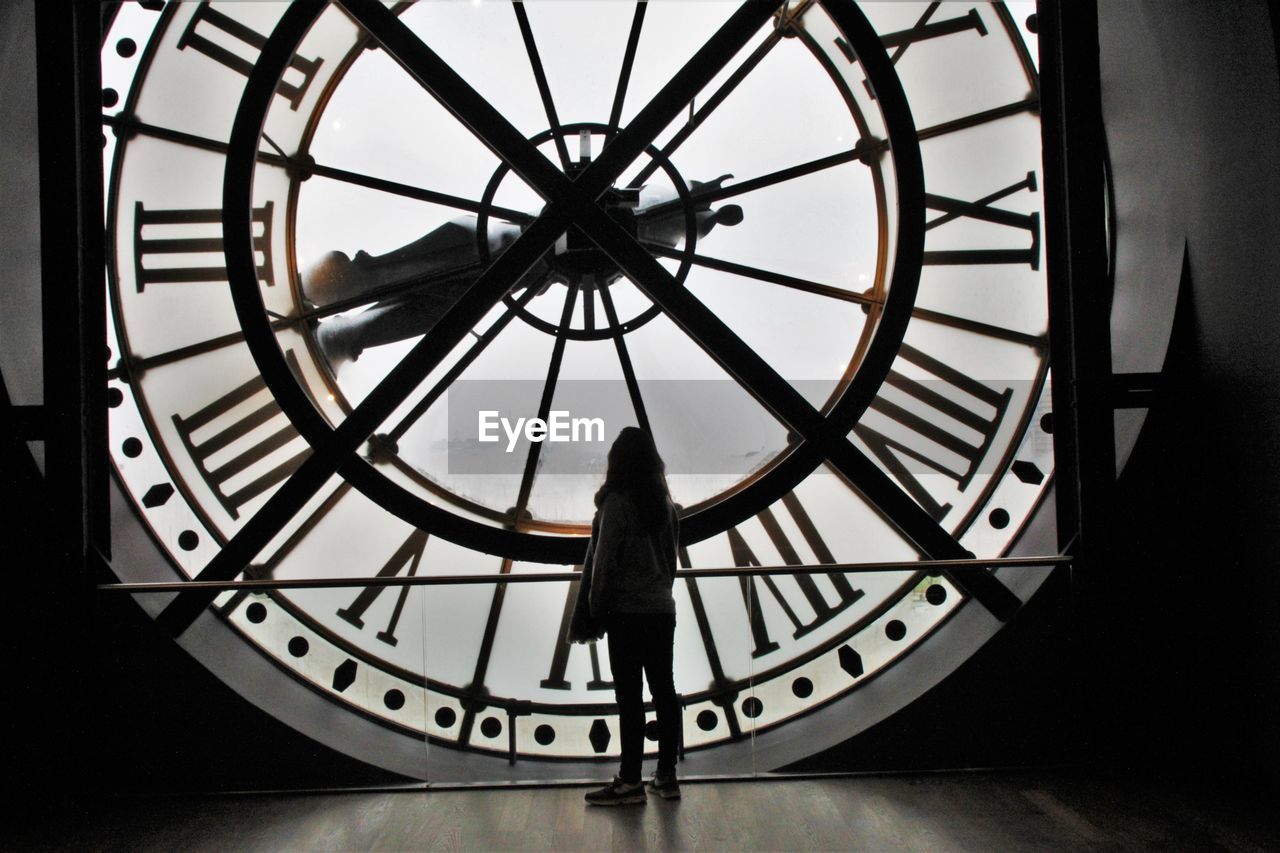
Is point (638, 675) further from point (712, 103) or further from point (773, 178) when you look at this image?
point (712, 103)

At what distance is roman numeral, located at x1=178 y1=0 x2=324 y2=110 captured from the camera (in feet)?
9.61

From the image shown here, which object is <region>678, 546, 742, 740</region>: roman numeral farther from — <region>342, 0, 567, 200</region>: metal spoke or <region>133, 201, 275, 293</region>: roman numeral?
<region>133, 201, 275, 293</region>: roman numeral

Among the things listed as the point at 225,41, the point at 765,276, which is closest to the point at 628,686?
the point at 765,276

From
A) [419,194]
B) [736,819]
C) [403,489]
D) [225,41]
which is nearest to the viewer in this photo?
[736,819]

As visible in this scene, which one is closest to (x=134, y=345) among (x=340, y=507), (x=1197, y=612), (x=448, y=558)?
(x=340, y=507)

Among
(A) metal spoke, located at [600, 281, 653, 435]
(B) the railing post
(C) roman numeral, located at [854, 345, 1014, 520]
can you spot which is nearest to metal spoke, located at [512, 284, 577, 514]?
(A) metal spoke, located at [600, 281, 653, 435]

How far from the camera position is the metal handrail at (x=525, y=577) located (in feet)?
7.11

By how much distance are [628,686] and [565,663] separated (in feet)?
0.96

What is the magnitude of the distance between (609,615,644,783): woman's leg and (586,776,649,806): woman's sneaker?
0.05ft

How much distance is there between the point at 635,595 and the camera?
197 cm

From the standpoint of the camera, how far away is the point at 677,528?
2.09m

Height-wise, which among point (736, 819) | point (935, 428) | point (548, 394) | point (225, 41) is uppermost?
point (225, 41)

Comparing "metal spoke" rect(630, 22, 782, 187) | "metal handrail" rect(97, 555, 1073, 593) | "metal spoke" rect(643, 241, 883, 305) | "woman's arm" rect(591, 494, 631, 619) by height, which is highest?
"metal spoke" rect(630, 22, 782, 187)

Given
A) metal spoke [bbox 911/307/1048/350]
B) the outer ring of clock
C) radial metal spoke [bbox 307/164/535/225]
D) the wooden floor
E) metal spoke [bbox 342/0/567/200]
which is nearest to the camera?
the wooden floor
